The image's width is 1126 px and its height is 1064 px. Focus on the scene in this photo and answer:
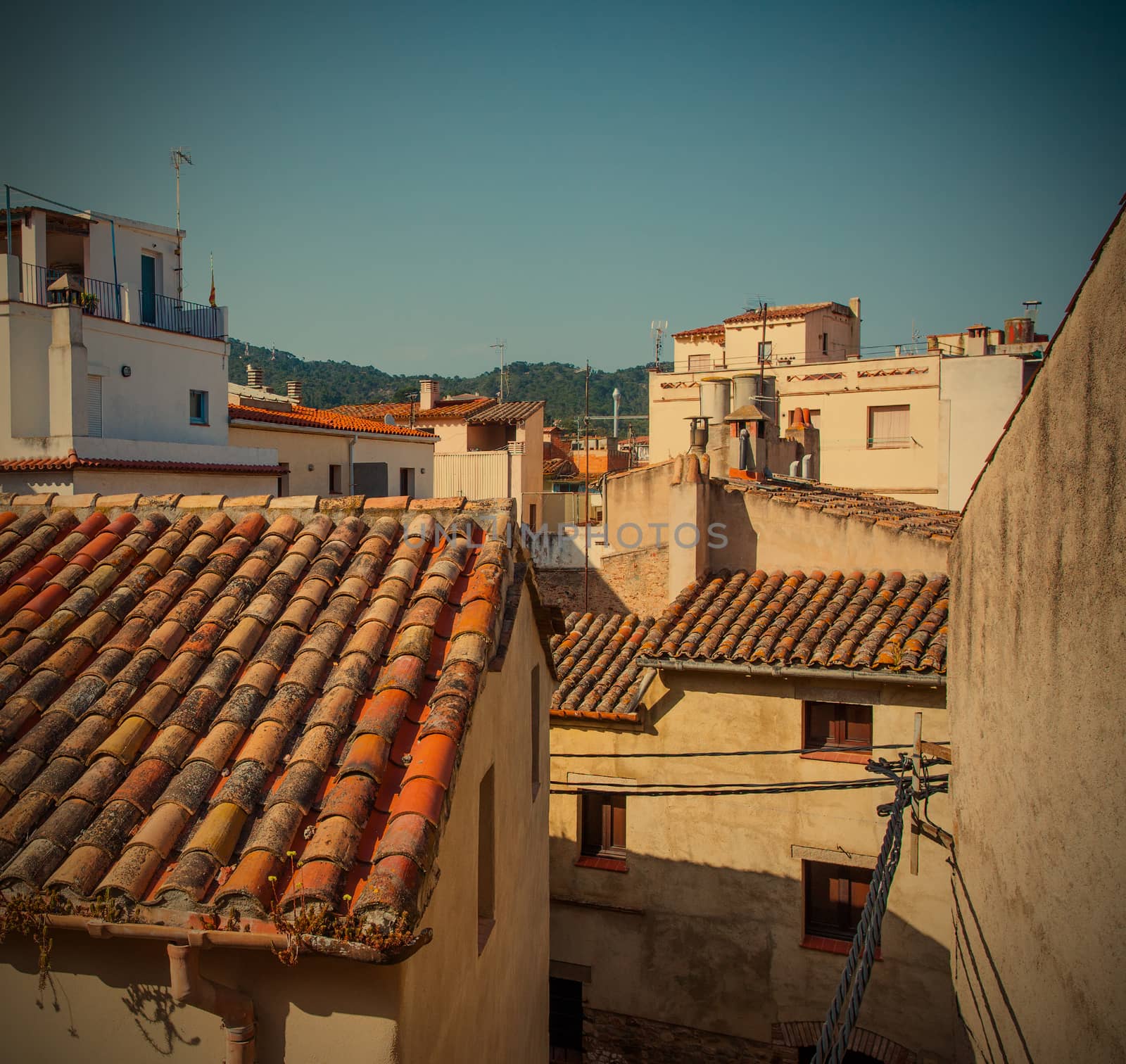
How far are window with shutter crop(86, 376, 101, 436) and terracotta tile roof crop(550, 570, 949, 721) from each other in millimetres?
14744

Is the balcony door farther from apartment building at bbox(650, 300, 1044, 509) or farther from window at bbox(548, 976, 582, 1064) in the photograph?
window at bbox(548, 976, 582, 1064)

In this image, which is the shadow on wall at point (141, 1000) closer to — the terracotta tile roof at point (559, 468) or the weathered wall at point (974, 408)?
the weathered wall at point (974, 408)

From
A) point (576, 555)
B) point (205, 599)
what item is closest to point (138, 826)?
point (205, 599)

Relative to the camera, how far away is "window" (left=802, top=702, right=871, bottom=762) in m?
12.1

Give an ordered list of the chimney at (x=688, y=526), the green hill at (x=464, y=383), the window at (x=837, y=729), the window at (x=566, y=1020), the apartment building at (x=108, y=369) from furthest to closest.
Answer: the green hill at (x=464, y=383), the apartment building at (x=108, y=369), the chimney at (x=688, y=526), the window at (x=566, y=1020), the window at (x=837, y=729)

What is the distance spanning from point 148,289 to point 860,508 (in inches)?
900

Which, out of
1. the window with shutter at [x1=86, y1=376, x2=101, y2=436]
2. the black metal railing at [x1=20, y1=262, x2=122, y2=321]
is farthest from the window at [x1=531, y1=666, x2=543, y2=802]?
the black metal railing at [x1=20, y1=262, x2=122, y2=321]

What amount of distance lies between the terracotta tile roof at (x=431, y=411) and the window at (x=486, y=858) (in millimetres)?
32151

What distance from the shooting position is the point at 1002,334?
36.8 meters

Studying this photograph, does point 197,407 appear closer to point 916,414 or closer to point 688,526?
point 688,526

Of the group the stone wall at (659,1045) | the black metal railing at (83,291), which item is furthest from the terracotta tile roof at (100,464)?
the stone wall at (659,1045)

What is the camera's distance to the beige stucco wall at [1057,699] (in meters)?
3.62

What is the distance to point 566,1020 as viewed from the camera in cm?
1395

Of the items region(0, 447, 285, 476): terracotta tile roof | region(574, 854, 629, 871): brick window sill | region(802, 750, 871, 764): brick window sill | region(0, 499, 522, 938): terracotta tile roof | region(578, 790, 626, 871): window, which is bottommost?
region(574, 854, 629, 871): brick window sill
